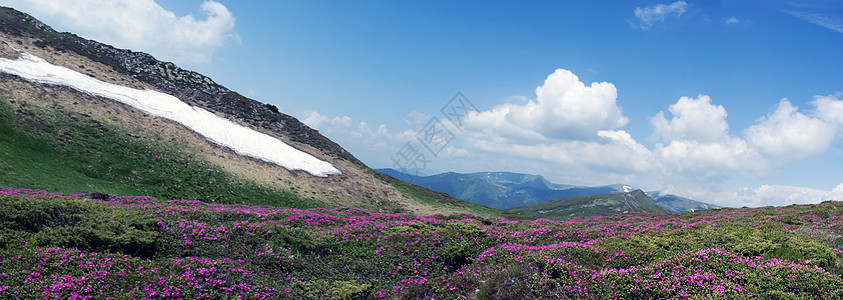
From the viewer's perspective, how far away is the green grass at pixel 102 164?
1058 inches

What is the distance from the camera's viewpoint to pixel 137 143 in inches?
1489

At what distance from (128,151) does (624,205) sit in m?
185

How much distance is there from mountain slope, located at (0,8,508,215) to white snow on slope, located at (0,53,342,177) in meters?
1.25

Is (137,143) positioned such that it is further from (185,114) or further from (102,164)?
(185,114)

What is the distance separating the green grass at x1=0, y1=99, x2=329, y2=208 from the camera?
26873mm

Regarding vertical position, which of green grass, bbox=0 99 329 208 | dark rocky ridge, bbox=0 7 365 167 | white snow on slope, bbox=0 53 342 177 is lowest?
green grass, bbox=0 99 329 208

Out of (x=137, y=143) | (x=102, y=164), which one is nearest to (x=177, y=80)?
(x=137, y=143)

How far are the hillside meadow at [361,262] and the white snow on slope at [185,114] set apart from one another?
3531 centimetres

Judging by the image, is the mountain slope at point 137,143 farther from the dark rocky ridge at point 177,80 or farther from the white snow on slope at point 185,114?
the white snow on slope at point 185,114

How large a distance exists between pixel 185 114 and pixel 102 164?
20037 millimetres

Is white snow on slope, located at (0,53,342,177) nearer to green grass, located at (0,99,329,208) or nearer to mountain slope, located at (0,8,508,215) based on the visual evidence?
mountain slope, located at (0,8,508,215)

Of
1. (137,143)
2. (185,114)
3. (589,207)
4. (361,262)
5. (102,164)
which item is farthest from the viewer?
(589,207)

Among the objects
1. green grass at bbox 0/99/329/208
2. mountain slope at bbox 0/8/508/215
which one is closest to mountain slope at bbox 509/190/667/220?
mountain slope at bbox 0/8/508/215

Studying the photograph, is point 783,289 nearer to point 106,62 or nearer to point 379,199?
point 379,199
